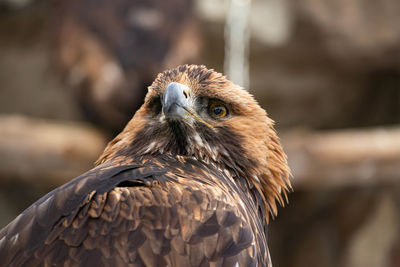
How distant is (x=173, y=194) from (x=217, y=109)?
0.48m

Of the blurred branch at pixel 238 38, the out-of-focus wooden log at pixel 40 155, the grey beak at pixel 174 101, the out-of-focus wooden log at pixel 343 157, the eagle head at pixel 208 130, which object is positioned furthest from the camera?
the blurred branch at pixel 238 38

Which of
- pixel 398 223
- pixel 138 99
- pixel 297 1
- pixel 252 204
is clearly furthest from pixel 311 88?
pixel 252 204

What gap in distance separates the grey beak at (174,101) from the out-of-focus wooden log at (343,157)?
330 centimetres

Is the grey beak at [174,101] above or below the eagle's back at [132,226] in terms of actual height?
above

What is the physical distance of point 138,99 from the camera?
5574mm

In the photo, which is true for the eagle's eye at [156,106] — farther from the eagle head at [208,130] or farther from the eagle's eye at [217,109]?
the eagle's eye at [217,109]

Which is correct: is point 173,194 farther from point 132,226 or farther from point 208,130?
point 208,130

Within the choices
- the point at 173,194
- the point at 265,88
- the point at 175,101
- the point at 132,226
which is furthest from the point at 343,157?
the point at 132,226

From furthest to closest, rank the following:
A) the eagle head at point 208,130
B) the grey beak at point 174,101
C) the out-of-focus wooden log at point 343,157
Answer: the out-of-focus wooden log at point 343,157 → the eagle head at point 208,130 → the grey beak at point 174,101

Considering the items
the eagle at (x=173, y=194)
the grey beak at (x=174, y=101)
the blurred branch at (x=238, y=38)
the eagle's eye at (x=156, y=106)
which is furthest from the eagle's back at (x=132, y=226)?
the blurred branch at (x=238, y=38)

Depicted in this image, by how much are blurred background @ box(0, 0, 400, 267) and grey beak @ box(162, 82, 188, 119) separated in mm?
3342

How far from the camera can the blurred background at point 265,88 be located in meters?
5.52

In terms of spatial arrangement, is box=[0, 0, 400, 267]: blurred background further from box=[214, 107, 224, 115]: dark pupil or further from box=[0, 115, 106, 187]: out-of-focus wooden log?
box=[214, 107, 224, 115]: dark pupil

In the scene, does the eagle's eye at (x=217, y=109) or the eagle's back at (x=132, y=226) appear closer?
the eagle's back at (x=132, y=226)
